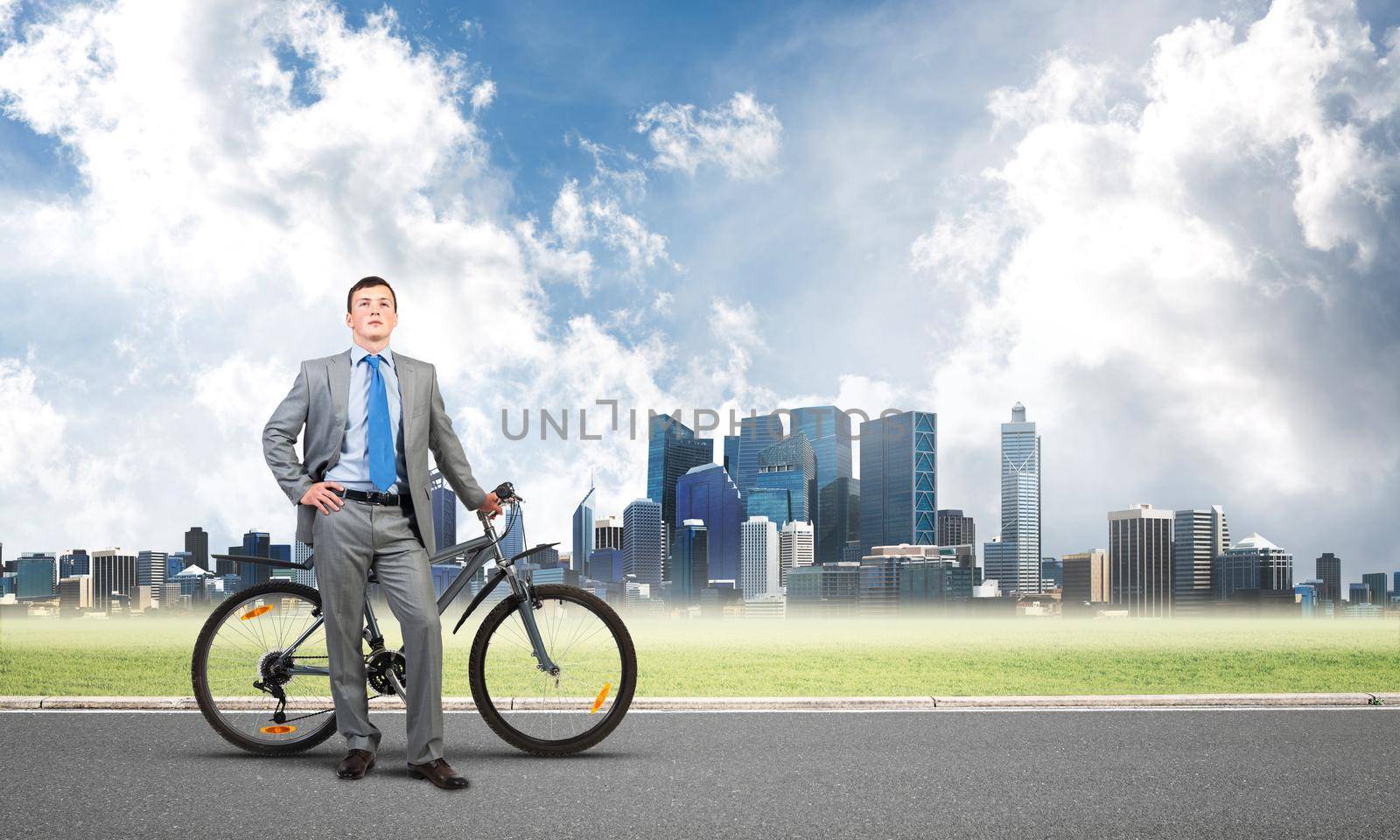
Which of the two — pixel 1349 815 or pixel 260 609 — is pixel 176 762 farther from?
pixel 1349 815

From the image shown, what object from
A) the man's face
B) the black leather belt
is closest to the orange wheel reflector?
the black leather belt

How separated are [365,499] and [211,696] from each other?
69.1 inches

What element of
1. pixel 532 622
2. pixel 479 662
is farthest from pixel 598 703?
pixel 479 662

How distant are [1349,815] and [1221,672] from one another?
8.21 meters

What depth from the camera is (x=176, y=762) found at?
5715 mm

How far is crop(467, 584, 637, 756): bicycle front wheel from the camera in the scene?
5770mm

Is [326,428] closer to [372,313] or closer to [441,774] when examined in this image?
[372,313]

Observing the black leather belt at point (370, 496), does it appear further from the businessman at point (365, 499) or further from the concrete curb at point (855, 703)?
the concrete curb at point (855, 703)

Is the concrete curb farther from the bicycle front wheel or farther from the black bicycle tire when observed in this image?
the bicycle front wheel

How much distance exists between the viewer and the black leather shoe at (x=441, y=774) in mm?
5039

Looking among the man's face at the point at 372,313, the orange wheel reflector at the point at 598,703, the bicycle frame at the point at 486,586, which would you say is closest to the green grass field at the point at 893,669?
the bicycle frame at the point at 486,586

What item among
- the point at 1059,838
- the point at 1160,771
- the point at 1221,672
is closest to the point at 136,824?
the point at 1059,838

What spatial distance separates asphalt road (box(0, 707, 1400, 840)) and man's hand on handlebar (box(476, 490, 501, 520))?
128 centimetres

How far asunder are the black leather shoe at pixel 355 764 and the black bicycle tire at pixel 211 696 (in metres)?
0.68
